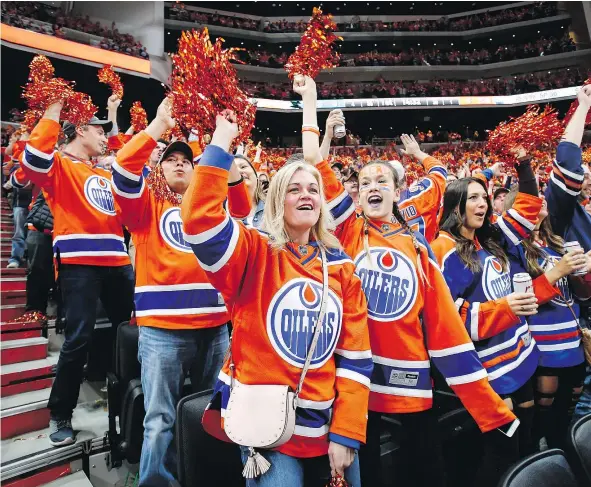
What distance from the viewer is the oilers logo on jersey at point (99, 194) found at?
8.28 ft

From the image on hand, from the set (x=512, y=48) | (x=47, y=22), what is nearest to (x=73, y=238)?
(x=47, y=22)

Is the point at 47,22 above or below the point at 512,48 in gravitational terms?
below

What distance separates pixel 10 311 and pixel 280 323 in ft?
10.7

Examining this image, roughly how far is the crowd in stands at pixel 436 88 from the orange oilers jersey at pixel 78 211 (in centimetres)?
1898

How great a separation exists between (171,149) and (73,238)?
2.96 ft

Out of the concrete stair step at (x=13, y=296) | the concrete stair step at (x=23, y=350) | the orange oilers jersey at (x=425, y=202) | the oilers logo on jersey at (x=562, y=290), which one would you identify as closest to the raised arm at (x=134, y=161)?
the orange oilers jersey at (x=425, y=202)

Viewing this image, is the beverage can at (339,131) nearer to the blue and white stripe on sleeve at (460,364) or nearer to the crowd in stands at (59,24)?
the blue and white stripe on sleeve at (460,364)

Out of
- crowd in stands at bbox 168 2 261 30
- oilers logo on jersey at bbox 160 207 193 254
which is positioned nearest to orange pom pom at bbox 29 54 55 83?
oilers logo on jersey at bbox 160 207 193 254

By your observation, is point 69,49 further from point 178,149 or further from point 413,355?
point 413,355

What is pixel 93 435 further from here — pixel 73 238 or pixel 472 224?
pixel 472 224

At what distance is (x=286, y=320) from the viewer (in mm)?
1245

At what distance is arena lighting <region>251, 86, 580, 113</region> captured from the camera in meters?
19.7

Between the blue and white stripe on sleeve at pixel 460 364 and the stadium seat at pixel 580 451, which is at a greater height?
the blue and white stripe on sleeve at pixel 460 364

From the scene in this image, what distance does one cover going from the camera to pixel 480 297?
196 centimetres
